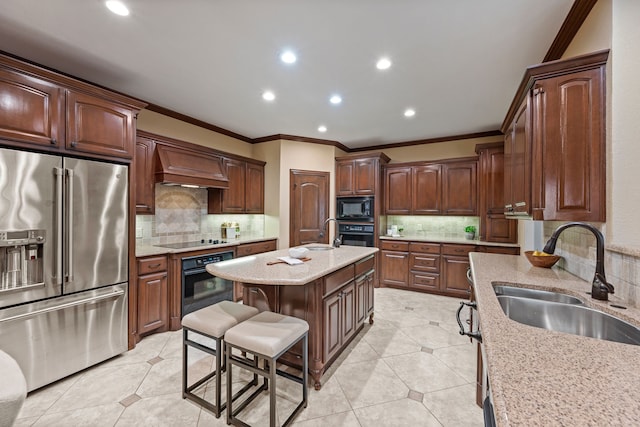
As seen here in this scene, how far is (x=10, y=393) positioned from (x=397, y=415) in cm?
198

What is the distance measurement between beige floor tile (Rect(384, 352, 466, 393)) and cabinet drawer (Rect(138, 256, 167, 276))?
2.56 metres

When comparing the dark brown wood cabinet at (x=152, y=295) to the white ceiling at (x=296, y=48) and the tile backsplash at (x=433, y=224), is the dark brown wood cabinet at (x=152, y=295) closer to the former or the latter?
the white ceiling at (x=296, y=48)

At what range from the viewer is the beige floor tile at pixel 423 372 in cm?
213

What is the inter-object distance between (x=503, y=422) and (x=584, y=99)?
6.47 feet

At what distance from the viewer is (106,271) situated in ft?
7.86

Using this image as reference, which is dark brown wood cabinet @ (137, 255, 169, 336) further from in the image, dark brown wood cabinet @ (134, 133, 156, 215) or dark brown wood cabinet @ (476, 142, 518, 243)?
dark brown wood cabinet @ (476, 142, 518, 243)

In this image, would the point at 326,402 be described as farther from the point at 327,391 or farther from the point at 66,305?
the point at 66,305

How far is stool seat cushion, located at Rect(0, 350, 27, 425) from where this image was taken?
2.45ft

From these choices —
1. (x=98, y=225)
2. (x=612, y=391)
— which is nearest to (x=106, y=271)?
(x=98, y=225)

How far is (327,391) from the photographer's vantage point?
205 cm

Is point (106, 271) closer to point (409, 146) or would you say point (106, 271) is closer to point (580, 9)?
point (580, 9)

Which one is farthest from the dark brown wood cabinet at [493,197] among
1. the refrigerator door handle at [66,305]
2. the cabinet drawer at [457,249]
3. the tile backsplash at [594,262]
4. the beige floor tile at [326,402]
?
the refrigerator door handle at [66,305]

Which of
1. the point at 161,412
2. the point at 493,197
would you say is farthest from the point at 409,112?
the point at 161,412

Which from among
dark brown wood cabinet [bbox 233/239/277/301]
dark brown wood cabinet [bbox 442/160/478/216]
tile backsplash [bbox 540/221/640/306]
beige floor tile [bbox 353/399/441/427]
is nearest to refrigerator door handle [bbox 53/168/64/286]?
dark brown wood cabinet [bbox 233/239/277/301]
